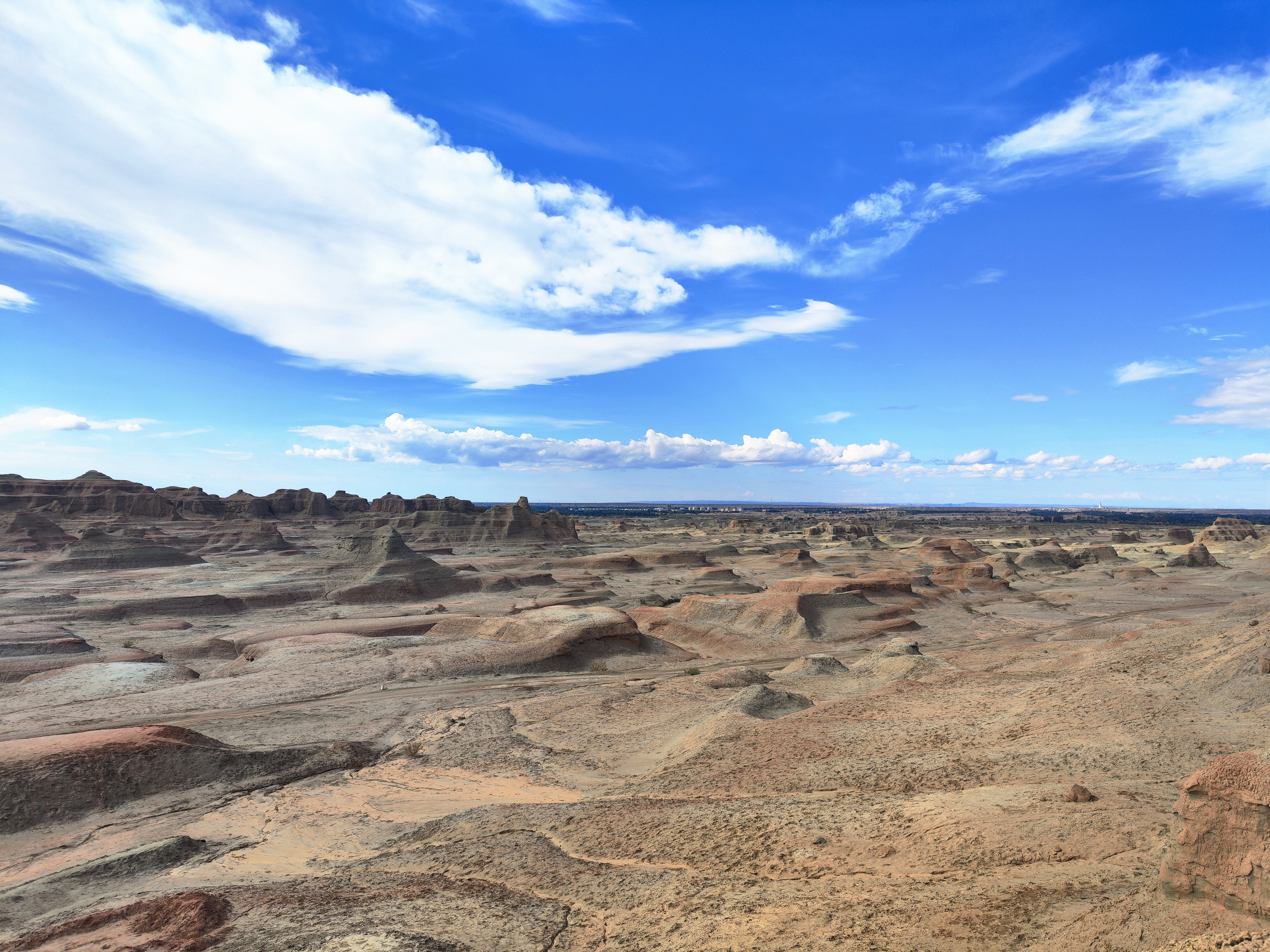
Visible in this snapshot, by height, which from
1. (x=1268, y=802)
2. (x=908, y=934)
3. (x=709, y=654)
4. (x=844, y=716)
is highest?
(x=1268, y=802)

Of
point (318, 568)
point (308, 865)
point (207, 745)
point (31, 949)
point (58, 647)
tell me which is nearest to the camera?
point (31, 949)

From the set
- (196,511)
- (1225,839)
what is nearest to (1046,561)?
(1225,839)

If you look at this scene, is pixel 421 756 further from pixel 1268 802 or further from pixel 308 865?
pixel 1268 802

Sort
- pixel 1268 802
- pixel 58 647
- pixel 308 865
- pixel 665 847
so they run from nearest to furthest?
pixel 1268 802 → pixel 665 847 → pixel 308 865 → pixel 58 647

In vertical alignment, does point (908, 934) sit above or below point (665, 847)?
above

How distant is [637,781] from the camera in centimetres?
1522

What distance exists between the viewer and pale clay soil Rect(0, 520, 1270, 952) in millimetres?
7750

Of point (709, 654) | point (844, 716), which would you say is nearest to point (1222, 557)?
point (709, 654)

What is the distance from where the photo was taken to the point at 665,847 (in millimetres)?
10453

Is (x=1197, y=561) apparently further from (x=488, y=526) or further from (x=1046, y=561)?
(x=488, y=526)

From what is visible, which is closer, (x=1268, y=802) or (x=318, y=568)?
(x=1268, y=802)

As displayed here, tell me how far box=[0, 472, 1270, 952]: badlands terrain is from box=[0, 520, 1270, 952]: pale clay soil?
7 cm

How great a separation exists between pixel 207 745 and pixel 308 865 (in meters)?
7.57

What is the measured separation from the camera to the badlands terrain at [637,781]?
7465mm
